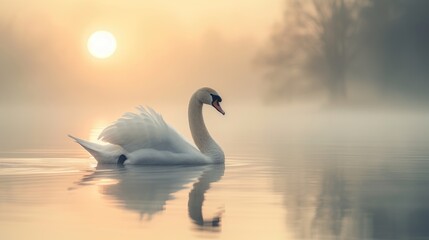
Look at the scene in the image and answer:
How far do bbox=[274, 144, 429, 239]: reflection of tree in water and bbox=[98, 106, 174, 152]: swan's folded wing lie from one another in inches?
80.6

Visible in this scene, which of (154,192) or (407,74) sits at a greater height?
(407,74)

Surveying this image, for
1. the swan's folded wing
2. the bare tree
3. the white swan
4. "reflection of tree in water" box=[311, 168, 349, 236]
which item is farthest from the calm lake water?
the bare tree

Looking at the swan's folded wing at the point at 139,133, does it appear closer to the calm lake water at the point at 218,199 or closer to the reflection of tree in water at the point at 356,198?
the calm lake water at the point at 218,199

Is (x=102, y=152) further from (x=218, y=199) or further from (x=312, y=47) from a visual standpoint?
(x=312, y=47)

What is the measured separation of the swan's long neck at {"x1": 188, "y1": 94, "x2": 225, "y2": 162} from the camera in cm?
1736

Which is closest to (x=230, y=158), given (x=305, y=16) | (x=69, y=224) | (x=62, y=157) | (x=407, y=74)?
(x=62, y=157)

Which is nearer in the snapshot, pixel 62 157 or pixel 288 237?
pixel 288 237

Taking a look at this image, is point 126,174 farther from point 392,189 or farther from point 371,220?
point 371,220

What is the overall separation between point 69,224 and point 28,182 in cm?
432

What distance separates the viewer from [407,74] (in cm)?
7500

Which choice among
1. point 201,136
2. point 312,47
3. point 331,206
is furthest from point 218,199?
point 312,47

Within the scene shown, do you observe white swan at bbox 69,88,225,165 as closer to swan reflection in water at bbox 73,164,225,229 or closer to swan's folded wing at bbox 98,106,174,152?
swan's folded wing at bbox 98,106,174,152

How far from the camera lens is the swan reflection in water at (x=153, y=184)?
10750mm

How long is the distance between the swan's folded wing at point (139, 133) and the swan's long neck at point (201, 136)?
3.45 feet
